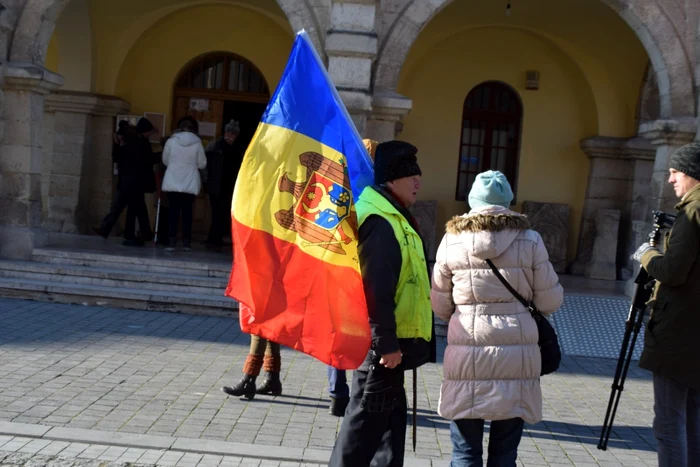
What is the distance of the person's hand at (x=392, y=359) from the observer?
3.94 meters

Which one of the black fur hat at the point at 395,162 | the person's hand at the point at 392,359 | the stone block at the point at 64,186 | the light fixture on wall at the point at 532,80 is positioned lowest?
the person's hand at the point at 392,359

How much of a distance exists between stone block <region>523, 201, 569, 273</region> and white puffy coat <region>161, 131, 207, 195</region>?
18.4 ft

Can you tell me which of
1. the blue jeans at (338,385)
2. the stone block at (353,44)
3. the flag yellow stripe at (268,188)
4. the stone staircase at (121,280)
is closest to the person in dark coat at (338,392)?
the blue jeans at (338,385)

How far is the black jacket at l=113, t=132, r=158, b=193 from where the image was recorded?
11.8 meters

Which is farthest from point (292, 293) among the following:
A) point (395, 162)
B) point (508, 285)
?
point (508, 285)

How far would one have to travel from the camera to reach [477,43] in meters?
14.3

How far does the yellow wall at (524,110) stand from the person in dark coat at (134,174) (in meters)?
4.40

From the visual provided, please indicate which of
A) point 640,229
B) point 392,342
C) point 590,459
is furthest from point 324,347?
point 640,229

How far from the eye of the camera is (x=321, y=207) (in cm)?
420

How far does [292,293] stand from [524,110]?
10940mm

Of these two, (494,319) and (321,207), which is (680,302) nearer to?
(494,319)

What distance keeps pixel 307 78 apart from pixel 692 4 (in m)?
7.76

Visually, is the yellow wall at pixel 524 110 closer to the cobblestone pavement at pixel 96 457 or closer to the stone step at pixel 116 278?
the stone step at pixel 116 278

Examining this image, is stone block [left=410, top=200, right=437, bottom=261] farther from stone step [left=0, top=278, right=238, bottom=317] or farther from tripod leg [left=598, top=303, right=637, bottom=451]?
tripod leg [left=598, top=303, right=637, bottom=451]
